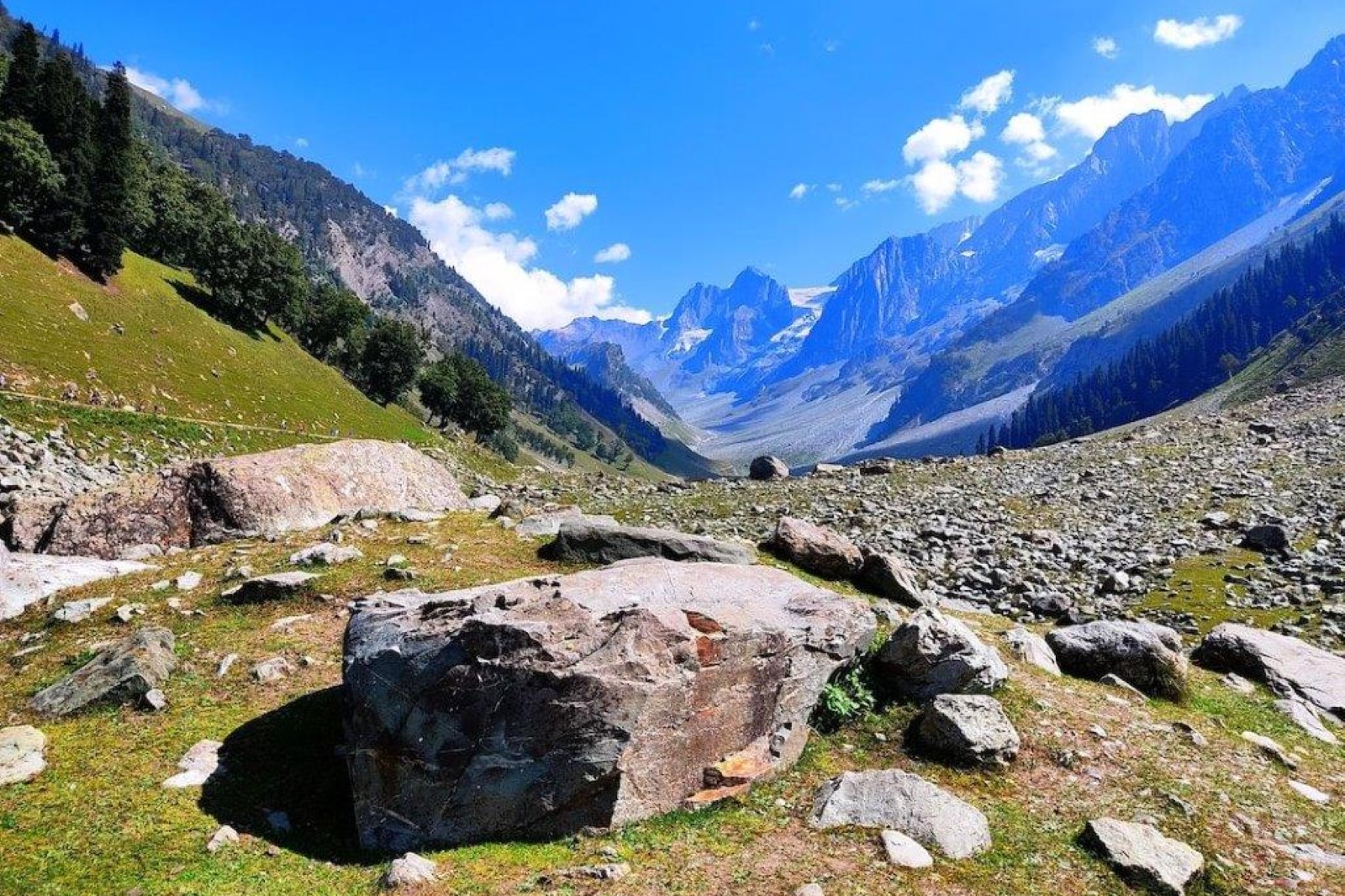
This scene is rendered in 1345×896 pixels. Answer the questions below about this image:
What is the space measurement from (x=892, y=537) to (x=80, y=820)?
1257 inches

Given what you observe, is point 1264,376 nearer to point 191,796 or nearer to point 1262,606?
point 1262,606

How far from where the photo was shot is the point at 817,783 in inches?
465

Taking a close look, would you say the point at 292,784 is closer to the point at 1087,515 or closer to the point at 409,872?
the point at 409,872

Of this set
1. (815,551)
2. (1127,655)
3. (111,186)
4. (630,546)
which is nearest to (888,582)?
(815,551)

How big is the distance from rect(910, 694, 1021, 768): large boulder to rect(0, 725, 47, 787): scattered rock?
47.3ft

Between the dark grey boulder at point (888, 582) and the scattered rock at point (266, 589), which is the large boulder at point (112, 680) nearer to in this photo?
the scattered rock at point (266, 589)

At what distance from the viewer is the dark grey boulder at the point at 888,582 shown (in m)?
21.4

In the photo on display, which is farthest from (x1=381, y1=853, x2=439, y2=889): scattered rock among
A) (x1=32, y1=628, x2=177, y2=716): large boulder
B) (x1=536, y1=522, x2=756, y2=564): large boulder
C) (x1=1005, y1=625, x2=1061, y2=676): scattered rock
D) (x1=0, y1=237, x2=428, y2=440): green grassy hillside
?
(x1=0, y1=237, x2=428, y2=440): green grassy hillside

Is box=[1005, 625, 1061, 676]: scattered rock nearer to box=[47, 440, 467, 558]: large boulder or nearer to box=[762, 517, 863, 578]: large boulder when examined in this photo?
box=[762, 517, 863, 578]: large boulder

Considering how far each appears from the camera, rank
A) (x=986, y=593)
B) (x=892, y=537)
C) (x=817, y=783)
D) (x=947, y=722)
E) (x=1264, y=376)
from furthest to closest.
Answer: (x=1264, y=376) → (x=892, y=537) → (x=986, y=593) → (x=947, y=722) → (x=817, y=783)

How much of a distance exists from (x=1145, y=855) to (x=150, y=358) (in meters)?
81.8

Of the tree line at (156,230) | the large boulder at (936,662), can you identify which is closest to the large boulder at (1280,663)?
the large boulder at (936,662)

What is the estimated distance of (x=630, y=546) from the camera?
21.4m

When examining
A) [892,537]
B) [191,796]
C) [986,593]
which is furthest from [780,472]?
[191,796]
